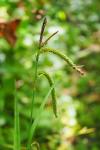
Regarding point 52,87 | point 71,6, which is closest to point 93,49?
point 71,6

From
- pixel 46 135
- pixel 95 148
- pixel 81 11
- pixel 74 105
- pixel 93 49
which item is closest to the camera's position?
pixel 46 135

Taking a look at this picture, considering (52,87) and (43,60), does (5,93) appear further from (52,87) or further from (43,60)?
(52,87)

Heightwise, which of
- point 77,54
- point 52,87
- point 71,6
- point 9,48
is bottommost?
point 77,54

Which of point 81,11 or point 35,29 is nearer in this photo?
point 35,29

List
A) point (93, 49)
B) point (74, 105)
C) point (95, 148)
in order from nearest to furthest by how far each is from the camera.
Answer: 1. point (95, 148)
2. point (74, 105)
3. point (93, 49)

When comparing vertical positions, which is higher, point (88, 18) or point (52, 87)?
point (52, 87)

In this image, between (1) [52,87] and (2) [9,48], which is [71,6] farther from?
(1) [52,87]

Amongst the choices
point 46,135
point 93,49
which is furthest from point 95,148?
point 93,49
